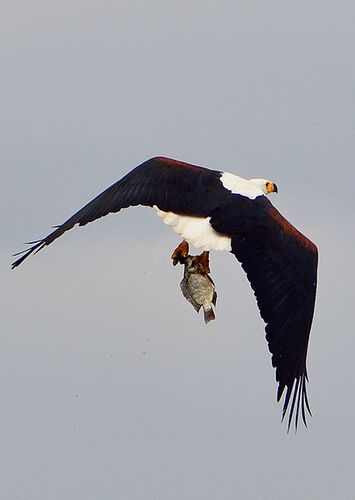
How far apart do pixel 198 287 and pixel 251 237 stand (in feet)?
3.11

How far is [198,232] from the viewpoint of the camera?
2094 cm

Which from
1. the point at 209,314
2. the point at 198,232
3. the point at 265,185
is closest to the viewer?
the point at 209,314

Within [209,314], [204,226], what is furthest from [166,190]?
[209,314]

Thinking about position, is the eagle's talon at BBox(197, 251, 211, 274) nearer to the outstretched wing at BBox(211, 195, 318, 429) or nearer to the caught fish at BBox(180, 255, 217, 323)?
the caught fish at BBox(180, 255, 217, 323)

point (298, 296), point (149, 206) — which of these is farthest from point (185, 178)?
point (298, 296)

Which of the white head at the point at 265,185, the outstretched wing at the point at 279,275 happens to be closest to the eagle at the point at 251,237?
the outstretched wing at the point at 279,275

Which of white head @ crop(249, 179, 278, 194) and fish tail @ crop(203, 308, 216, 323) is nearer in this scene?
fish tail @ crop(203, 308, 216, 323)

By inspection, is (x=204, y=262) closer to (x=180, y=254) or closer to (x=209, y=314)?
(x=180, y=254)

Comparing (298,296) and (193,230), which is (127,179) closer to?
(193,230)

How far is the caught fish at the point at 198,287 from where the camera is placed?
20.9m

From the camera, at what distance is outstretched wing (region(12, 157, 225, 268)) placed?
21.0 metres

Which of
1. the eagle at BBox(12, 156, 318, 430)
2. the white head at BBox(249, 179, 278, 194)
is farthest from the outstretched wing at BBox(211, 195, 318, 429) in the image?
the white head at BBox(249, 179, 278, 194)

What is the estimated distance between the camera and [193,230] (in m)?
21.0

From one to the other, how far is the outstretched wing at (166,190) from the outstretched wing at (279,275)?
0.36m
